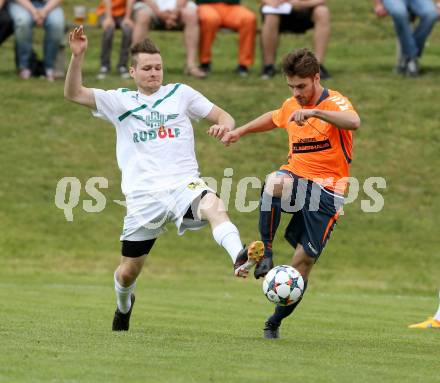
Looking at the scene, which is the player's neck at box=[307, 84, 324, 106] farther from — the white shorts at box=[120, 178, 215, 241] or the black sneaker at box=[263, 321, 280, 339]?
the black sneaker at box=[263, 321, 280, 339]

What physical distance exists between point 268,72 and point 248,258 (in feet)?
49.3

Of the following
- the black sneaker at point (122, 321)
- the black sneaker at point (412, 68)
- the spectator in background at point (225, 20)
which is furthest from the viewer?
the black sneaker at point (412, 68)

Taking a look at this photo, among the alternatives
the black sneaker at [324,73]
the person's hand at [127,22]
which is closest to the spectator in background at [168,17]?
the person's hand at [127,22]

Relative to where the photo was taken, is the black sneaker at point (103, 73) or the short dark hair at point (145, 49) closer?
Answer: the short dark hair at point (145, 49)

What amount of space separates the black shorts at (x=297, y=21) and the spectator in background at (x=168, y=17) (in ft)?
4.63

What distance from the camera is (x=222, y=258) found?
18797 mm

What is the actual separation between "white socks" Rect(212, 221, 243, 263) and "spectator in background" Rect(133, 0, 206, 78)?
42.9 ft

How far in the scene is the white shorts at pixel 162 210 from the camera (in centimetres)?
935

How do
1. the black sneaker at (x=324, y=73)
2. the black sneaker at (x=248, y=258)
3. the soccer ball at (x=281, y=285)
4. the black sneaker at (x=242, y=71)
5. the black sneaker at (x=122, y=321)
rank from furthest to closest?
the black sneaker at (x=242, y=71), the black sneaker at (x=324, y=73), the black sneaker at (x=122, y=321), the soccer ball at (x=281, y=285), the black sneaker at (x=248, y=258)

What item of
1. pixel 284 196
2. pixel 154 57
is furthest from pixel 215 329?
pixel 154 57

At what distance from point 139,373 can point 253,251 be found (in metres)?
1.57

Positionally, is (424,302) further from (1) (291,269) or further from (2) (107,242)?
(1) (291,269)

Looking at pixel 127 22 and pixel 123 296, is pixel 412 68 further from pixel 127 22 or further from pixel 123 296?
pixel 123 296

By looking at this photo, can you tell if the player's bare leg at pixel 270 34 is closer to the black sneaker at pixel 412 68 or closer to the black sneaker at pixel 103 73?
the black sneaker at pixel 412 68
